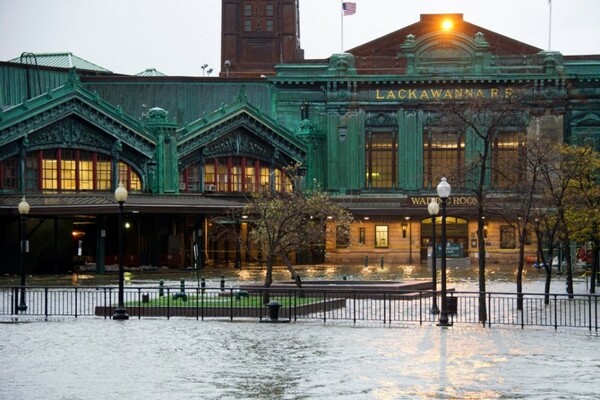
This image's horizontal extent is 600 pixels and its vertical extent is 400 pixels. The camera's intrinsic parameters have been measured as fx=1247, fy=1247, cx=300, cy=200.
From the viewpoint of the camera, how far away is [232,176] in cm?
10212

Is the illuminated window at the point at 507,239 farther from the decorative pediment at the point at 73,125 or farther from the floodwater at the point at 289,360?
the floodwater at the point at 289,360

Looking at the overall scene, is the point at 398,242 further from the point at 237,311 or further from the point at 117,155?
the point at 237,311

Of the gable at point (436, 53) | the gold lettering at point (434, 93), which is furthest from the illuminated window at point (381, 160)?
the gable at point (436, 53)

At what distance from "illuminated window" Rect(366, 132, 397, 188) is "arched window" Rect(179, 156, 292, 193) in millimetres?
7847

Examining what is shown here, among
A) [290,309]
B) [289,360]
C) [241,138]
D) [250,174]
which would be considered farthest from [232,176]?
[289,360]

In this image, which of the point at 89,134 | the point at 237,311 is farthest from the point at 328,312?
the point at 89,134

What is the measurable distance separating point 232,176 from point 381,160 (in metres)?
14.0

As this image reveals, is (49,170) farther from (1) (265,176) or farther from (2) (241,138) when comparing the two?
(1) (265,176)

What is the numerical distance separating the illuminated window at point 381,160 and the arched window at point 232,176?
7.85 m

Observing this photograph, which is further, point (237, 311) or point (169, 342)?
point (237, 311)

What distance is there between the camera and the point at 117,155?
305 ft

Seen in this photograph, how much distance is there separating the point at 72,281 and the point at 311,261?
3503 centimetres

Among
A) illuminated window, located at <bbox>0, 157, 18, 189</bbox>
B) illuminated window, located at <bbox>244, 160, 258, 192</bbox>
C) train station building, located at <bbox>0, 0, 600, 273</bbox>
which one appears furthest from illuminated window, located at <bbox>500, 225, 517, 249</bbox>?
illuminated window, located at <bbox>0, 157, 18, 189</bbox>

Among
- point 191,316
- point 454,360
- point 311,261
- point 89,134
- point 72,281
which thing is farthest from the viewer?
point 311,261
